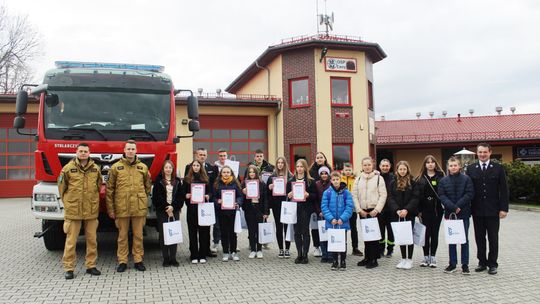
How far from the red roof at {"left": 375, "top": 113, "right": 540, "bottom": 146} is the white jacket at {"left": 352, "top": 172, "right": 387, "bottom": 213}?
72.1ft

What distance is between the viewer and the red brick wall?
60.7ft

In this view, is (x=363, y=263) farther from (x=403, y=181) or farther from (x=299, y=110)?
(x=299, y=110)

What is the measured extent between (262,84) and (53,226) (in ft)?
50.7

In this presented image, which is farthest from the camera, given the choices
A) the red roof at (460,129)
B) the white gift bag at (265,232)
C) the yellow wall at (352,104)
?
the red roof at (460,129)

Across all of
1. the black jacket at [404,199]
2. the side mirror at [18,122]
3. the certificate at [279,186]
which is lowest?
the black jacket at [404,199]

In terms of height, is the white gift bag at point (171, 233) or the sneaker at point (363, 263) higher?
the white gift bag at point (171, 233)

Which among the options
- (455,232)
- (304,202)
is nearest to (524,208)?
(455,232)

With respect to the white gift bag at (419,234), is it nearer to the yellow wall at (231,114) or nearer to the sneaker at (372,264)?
the sneaker at (372,264)

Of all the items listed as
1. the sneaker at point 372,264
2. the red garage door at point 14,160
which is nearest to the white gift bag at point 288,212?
the sneaker at point 372,264

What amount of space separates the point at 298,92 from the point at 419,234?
509 inches

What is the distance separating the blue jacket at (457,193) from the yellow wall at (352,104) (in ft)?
38.2

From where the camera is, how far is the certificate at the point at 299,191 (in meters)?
7.38

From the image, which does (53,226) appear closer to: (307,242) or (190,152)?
(307,242)

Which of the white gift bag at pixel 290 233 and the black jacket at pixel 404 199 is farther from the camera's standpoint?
the white gift bag at pixel 290 233
